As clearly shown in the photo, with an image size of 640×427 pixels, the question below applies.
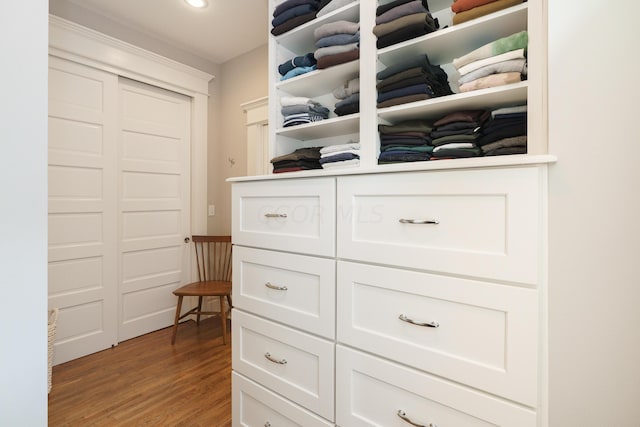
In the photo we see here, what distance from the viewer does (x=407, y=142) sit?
1246 mm

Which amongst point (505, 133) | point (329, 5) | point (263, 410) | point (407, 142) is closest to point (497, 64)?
point (505, 133)

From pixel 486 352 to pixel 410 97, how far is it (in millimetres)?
908

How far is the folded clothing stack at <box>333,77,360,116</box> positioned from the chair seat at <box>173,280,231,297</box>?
1886 mm

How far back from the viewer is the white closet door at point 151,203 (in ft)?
8.79

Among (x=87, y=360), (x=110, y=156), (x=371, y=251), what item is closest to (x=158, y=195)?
(x=110, y=156)

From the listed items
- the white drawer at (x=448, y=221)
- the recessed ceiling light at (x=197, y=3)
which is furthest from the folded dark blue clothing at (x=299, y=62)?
the recessed ceiling light at (x=197, y=3)

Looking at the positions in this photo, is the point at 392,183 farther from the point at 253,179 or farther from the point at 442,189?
the point at 253,179

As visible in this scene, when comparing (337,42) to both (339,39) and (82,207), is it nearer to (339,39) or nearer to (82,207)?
(339,39)

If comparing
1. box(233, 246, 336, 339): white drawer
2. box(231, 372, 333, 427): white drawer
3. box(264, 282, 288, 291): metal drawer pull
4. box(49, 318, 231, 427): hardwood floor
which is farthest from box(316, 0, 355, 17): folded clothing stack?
box(49, 318, 231, 427): hardwood floor

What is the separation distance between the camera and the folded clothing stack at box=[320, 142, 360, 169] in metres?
1.35

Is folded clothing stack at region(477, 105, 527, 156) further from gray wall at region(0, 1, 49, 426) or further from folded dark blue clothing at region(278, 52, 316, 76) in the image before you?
gray wall at region(0, 1, 49, 426)

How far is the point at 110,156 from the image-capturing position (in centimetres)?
254

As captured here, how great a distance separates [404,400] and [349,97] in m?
1.26

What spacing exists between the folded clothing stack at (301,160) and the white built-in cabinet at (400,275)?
134 millimetres
